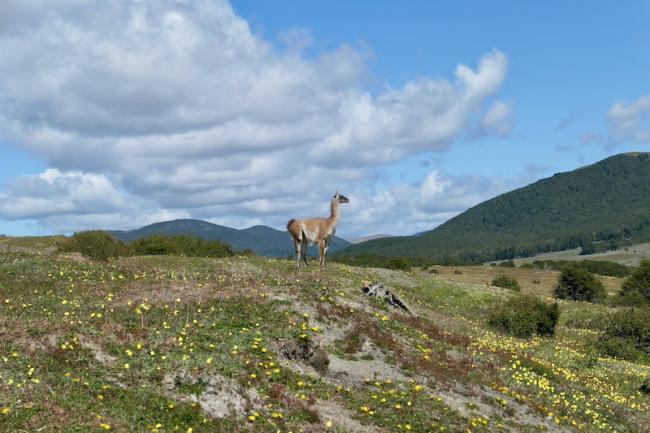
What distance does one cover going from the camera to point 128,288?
25453 millimetres

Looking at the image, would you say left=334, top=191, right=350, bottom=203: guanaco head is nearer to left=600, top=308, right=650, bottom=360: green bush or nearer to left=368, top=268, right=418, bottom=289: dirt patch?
left=368, top=268, right=418, bottom=289: dirt patch

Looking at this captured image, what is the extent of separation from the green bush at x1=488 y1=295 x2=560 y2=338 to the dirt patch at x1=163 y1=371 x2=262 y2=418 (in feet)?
97.4

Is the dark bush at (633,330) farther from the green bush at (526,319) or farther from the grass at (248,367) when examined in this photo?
the grass at (248,367)

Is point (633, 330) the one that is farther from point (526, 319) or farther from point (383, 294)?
point (383, 294)

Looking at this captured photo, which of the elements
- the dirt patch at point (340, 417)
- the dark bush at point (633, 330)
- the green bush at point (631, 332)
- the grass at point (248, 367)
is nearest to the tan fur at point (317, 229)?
the grass at point (248, 367)

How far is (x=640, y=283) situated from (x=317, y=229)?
187ft

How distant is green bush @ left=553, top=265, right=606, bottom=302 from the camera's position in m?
82.5

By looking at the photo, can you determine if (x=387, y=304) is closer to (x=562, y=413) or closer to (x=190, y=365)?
(x=562, y=413)

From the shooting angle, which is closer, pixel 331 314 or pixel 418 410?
pixel 418 410

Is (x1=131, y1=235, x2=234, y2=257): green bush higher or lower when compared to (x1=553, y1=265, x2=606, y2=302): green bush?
higher

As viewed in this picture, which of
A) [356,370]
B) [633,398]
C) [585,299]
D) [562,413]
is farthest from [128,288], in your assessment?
[585,299]

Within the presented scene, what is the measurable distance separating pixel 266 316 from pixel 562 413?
11.4m

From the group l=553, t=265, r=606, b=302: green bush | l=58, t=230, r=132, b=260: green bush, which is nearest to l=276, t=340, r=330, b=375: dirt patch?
l=58, t=230, r=132, b=260: green bush

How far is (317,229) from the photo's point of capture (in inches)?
1571
